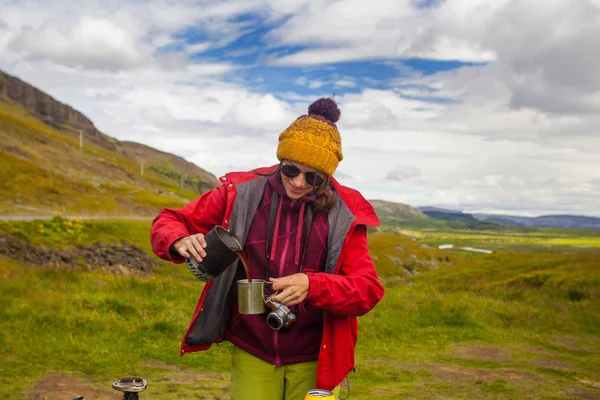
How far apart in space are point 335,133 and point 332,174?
31 centimetres

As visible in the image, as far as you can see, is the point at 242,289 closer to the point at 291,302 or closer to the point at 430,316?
the point at 291,302

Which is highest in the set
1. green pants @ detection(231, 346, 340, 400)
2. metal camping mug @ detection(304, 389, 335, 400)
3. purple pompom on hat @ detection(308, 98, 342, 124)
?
purple pompom on hat @ detection(308, 98, 342, 124)

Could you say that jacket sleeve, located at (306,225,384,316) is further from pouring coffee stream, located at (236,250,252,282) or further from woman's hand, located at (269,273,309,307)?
pouring coffee stream, located at (236,250,252,282)

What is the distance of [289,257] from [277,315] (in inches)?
17.3

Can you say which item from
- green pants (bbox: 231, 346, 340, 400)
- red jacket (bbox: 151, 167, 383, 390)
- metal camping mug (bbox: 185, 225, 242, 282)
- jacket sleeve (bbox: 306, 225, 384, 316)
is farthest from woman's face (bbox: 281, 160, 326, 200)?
green pants (bbox: 231, 346, 340, 400)

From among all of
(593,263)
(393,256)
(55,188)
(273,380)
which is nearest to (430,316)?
(273,380)

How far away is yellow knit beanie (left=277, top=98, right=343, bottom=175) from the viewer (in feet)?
12.3

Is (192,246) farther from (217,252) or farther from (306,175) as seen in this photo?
(306,175)

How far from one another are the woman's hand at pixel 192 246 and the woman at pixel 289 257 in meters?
0.13

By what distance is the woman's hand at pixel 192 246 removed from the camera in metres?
3.39

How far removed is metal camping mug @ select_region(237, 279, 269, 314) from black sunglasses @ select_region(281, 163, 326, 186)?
752 mm

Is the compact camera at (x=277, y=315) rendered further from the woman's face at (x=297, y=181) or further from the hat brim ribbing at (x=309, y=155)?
the hat brim ribbing at (x=309, y=155)

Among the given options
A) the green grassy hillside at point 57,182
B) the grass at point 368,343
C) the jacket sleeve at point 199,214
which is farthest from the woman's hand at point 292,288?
the green grassy hillside at point 57,182

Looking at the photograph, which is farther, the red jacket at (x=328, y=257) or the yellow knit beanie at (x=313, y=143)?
the yellow knit beanie at (x=313, y=143)
